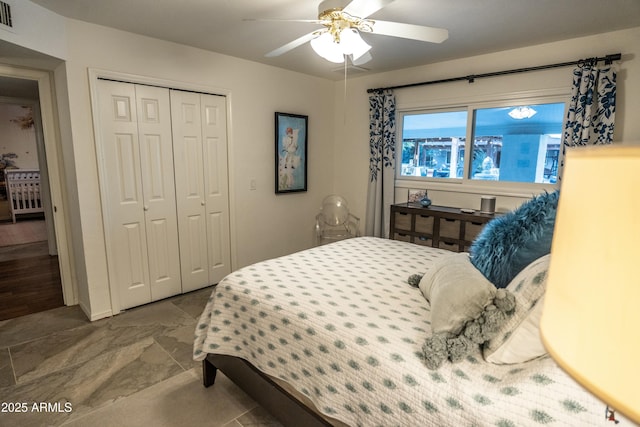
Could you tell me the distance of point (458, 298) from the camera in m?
1.34

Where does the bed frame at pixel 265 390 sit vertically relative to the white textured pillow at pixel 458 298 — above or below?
below

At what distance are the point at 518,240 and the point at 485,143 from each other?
2.58 meters

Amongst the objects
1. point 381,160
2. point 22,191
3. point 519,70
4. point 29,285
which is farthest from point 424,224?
point 22,191

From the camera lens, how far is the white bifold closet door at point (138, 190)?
2.89 metres

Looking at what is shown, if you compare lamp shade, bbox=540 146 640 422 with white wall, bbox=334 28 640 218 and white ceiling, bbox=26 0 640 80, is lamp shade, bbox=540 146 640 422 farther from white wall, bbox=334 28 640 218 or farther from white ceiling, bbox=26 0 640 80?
white wall, bbox=334 28 640 218

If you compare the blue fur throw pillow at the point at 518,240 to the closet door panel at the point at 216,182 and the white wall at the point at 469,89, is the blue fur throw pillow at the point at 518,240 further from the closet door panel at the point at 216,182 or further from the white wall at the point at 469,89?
the closet door panel at the point at 216,182

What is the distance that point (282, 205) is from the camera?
424cm

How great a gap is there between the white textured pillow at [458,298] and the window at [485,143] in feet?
7.56

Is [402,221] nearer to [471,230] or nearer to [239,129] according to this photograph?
[471,230]

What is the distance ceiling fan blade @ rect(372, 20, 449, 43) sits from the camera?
188cm

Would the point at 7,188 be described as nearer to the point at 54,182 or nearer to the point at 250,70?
the point at 54,182

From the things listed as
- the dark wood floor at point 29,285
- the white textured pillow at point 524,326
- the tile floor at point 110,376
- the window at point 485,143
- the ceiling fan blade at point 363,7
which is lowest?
the tile floor at point 110,376

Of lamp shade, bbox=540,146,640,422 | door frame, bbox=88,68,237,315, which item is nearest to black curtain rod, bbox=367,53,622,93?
door frame, bbox=88,68,237,315

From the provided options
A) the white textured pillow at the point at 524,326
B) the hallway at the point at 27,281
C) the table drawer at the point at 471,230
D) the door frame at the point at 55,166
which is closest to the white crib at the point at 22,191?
the hallway at the point at 27,281
